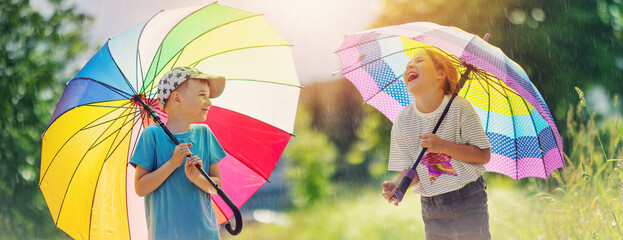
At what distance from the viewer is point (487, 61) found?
257cm

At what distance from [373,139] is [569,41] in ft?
11.8

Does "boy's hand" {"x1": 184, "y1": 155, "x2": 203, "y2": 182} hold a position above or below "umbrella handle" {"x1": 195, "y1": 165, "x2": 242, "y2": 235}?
above

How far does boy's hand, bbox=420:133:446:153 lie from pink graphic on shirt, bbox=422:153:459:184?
0.40 feet

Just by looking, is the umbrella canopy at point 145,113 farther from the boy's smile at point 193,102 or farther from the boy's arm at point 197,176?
the boy's arm at point 197,176

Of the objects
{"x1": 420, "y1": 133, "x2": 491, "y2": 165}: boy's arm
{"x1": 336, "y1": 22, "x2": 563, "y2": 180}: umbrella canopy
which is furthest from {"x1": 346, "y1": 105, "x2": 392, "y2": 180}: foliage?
{"x1": 420, "y1": 133, "x2": 491, "y2": 165}: boy's arm

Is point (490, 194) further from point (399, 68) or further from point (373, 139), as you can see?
point (399, 68)

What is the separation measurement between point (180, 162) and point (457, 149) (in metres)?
1.36

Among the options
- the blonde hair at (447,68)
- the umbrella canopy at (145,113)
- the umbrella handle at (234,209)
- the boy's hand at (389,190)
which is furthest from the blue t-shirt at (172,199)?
the blonde hair at (447,68)

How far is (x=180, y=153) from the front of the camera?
2.57 metres

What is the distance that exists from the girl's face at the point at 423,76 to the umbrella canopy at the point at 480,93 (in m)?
0.12

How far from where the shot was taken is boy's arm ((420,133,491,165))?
281 cm

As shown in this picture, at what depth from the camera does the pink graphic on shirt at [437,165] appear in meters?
2.94

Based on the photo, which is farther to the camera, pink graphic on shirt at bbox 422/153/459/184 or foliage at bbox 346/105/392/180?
foliage at bbox 346/105/392/180

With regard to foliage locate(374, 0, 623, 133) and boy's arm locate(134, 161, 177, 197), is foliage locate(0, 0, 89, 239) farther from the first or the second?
foliage locate(374, 0, 623, 133)
